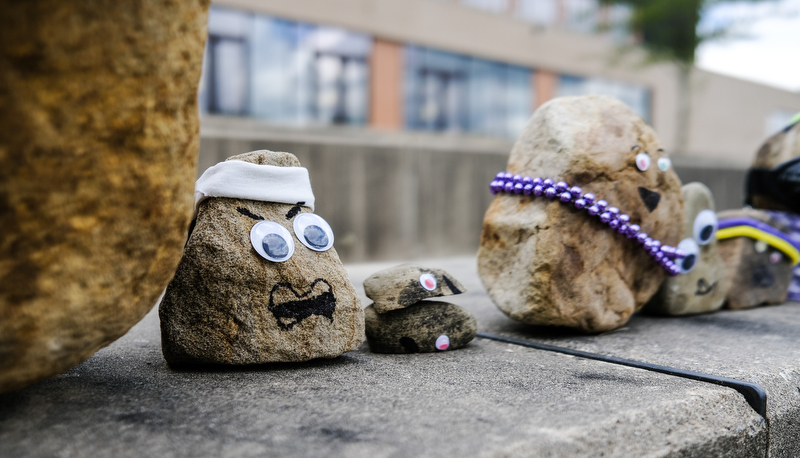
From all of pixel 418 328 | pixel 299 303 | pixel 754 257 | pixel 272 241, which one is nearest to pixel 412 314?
pixel 418 328

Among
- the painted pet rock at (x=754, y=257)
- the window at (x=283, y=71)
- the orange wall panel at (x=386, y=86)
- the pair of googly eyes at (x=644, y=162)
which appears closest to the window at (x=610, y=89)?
the orange wall panel at (x=386, y=86)

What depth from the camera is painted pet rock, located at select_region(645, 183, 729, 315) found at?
7.79 ft

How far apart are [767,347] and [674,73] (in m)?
15.0

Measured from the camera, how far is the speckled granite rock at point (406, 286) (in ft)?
5.61

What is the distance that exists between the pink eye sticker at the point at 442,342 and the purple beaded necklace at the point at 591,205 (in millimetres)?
580

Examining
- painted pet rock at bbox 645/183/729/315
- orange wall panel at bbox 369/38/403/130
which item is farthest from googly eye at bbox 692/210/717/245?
orange wall panel at bbox 369/38/403/130

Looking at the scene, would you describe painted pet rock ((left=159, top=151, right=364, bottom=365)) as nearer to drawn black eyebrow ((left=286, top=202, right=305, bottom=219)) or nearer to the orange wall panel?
drawn black eyebrow ((left=286, top=202, right=305, bottom=219))

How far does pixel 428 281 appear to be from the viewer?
5.79ft

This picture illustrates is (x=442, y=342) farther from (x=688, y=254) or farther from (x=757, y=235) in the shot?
(x=757, y=235)

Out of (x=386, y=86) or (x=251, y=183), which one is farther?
(x=386, y=86)

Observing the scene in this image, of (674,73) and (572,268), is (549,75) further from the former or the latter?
(572,268)

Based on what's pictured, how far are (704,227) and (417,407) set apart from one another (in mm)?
1716

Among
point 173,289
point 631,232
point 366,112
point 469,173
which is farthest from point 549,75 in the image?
point 173,289

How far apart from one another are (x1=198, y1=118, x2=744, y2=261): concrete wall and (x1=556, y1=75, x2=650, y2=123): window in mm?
7138
